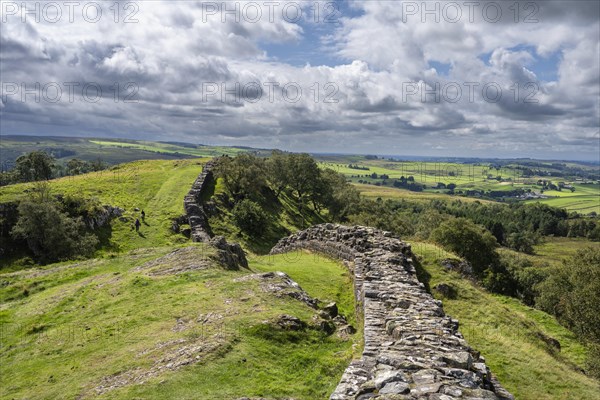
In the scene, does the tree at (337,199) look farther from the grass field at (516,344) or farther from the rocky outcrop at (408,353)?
the rocky outcrop at (408,353)

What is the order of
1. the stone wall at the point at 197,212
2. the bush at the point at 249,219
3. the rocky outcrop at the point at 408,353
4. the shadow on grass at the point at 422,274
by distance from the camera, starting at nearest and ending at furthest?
the rocky outcrop at the point at 408,353, the shadow on grass at the point at 422,274, the stone wall at the point at 197,212, the bush at the point at 249,219

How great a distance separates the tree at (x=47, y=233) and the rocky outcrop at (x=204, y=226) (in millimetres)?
16489

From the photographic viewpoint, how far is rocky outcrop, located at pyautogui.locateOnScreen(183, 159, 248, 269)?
32.9 metres

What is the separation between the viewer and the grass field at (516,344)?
65.6 feet

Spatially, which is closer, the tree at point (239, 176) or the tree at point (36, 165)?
the tree at point (239, 176)

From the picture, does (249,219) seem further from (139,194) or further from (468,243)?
(468,243)

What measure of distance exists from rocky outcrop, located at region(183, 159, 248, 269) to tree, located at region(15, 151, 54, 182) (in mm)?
51890

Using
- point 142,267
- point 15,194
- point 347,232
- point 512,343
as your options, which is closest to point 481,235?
point 347,232

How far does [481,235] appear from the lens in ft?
207

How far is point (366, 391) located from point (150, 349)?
34.8ft

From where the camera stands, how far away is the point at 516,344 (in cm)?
2444

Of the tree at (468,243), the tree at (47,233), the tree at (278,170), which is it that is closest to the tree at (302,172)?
the tree at (278,170)

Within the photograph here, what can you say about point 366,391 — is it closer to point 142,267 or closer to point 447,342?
point 447,342

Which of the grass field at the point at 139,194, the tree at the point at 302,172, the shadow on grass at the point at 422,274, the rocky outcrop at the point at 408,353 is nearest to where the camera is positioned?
the rocky outcrop at the point at 408,353
